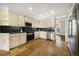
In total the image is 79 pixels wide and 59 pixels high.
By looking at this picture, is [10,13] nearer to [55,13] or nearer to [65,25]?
[55,13]

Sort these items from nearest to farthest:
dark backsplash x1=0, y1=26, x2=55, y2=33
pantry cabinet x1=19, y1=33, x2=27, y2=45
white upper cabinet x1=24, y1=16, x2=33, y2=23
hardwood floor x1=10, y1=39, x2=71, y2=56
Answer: hardwood floor x1=10, y1=39, x2=71, y2=56 → dark backsplash x1=0, y1=26, x2=55, y2=33 → white upper cabinet x1=24, y1=16, x2=33, y2=23 → pantry cabinet x1=19, y1=33, x2=27, y2=45

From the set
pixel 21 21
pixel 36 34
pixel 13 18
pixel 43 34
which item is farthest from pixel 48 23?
pixel 13 18

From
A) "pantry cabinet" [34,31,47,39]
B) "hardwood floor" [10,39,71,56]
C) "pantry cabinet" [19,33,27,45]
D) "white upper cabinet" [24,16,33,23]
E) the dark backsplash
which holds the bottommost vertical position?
"hardwood floor" [10,39,71,56]

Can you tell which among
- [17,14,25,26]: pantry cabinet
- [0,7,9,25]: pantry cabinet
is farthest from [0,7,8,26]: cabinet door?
[17,14,25,26]: pantry cabinet

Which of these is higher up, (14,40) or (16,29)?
(16,29)

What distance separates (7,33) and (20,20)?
698 mm

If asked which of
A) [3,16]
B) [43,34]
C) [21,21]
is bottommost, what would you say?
[43,34]

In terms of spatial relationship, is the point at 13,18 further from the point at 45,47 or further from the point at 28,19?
the point at 45,47

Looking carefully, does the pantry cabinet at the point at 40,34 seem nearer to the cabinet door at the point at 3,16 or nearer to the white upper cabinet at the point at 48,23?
the white upper cabinet at the point at 48,23

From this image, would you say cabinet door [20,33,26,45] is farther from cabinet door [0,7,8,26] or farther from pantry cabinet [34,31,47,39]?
cabinet door [0,7,8,26]

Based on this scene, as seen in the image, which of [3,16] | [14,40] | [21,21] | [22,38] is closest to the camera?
[3,16]

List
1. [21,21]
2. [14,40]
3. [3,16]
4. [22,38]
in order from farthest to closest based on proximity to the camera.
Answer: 1. [21,21]
2. [22,38]
3. [14,40]
4. [3,16]

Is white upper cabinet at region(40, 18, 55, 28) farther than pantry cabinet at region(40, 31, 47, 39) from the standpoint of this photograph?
No

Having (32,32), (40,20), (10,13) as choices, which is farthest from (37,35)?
(10,13)
